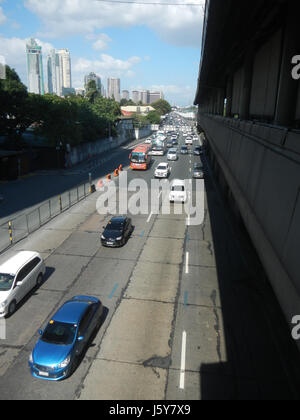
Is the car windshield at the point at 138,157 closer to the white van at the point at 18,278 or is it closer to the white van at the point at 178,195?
the white van at the point at 178,195

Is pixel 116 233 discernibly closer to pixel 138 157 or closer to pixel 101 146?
pixel 138 157

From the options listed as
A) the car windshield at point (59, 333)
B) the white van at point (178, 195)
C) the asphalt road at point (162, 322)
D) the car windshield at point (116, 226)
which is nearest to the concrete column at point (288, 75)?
the asphalt road at point (162, 322)

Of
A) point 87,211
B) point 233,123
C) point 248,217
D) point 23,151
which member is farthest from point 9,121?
point 248,217

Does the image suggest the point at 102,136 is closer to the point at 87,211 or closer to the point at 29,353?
the point at 87,211

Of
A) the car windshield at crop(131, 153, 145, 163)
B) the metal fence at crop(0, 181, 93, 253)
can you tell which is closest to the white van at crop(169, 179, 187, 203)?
the metal fence at crop(0, 181, 93, 253)

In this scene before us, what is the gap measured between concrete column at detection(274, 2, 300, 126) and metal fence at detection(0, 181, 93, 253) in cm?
1706

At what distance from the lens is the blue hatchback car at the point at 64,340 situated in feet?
32.8

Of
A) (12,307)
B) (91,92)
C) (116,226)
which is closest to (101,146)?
(91,92)

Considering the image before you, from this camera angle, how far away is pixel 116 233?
807 inches

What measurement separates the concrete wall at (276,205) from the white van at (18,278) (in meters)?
10.4

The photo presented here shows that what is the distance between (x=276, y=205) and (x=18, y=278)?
478 inches

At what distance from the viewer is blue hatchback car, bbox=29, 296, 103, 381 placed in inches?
394

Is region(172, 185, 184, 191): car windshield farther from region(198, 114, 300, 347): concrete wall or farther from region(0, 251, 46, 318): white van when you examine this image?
region(198, 114, 300, 347): concrete wall
